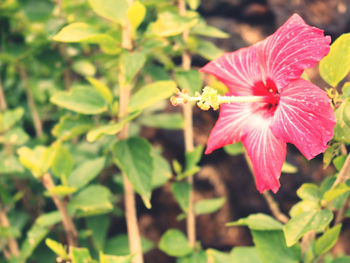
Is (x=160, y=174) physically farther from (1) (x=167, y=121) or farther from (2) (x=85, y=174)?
(1) (x=167, y=121)

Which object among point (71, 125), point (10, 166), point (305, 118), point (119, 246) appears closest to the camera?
point (305, 118)

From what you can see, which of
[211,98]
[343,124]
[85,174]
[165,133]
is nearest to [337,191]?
[343,124]

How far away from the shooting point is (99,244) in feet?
4.68

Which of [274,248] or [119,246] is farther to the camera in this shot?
[119,246]

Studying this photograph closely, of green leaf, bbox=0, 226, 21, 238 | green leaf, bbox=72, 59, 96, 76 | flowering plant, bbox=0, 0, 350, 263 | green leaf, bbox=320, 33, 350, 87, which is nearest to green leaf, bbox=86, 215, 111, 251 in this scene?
flowering plant, bbox=0, 0, 350, 263

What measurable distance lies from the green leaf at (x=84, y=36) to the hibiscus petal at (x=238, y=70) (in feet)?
1.02

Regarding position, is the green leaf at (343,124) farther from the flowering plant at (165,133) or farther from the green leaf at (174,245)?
the green leaf at (174,245)

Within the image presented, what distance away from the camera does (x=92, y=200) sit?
3.99 ft

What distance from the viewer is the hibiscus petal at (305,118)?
0.75m

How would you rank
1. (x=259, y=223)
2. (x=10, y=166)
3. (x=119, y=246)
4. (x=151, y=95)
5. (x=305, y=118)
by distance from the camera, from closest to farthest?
(x=305, y=118) → (x=259, y=223) → (x=151, y=95) → (x=10, y=166) → (x=119, y=246)

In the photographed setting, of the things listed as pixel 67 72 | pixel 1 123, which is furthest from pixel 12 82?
pixel 1 123

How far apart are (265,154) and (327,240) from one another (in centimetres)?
31

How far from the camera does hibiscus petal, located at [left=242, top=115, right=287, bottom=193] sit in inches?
31.6

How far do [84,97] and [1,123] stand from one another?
1.49 feet
